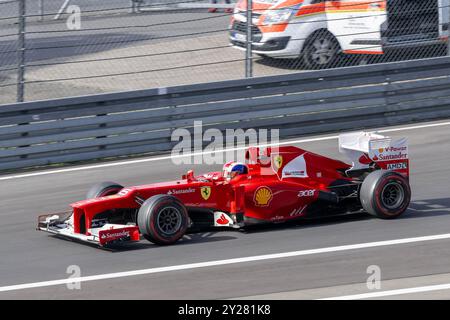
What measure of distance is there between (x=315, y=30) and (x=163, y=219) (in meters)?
7.91

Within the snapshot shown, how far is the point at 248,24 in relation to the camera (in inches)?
552

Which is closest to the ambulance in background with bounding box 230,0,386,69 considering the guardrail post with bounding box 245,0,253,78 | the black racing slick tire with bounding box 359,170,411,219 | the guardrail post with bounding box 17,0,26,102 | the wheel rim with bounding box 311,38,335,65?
the wheel rim with bounding box 311,38,335,65

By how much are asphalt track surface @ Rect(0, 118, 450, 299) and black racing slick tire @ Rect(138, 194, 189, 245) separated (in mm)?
143

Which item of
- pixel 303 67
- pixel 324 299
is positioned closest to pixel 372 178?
pixel 324 299

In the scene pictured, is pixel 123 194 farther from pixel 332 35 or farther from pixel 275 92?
pixel 332 35

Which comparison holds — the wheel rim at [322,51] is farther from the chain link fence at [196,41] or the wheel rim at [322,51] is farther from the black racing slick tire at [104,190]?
the black racing slick tire at [104,190]

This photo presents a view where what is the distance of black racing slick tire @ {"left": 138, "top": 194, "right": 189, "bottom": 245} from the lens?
908 centimetres

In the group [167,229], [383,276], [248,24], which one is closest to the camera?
[383,276]

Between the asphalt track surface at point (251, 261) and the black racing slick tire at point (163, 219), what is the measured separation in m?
0.14

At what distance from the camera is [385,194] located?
989 cm

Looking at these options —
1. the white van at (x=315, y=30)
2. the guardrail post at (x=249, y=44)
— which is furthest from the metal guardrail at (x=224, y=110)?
the white van at (x=315, y=30)

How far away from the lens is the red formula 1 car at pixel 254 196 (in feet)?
30.5

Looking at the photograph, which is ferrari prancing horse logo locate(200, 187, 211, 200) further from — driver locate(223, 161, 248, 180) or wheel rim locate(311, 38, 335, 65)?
wheel rim locate(311, 38, 335, 65)
